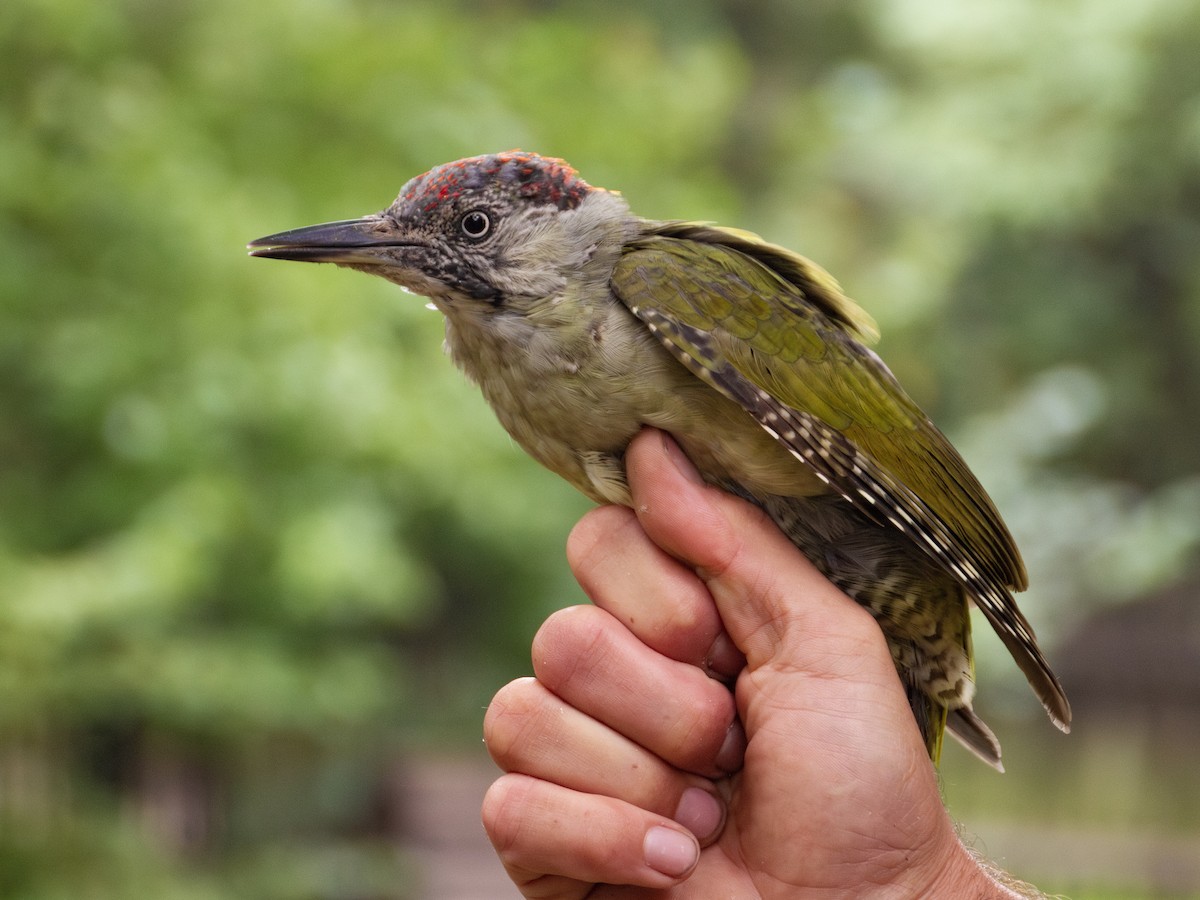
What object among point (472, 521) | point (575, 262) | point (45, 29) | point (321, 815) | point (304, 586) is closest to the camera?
point (575, 262)

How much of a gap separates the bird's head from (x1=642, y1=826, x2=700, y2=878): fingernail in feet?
4.72

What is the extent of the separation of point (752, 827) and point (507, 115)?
23.9 feet

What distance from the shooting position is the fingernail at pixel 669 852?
3.01m

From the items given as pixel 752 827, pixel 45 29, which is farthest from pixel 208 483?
pixel 752 827

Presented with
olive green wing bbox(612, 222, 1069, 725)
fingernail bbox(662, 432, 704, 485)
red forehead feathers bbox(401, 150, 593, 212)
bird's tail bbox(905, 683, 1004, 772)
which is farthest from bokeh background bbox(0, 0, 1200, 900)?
red forehead feathers bbox(401, 150, 593, 212)

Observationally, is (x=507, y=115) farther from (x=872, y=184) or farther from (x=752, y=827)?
(x=872, y=184)

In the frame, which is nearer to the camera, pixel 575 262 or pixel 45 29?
pixel 575 262

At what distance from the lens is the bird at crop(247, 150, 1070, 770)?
3.30m

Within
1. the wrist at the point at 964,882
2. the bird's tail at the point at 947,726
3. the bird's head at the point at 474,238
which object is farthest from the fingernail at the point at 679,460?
the wrist at the point at 964,882

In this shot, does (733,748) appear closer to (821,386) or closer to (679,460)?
(679,460)

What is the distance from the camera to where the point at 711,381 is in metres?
3.26

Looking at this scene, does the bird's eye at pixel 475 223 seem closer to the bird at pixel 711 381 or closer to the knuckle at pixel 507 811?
the bird at pixel 711 381

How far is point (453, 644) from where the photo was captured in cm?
1844

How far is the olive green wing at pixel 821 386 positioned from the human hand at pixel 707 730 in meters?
0.27
